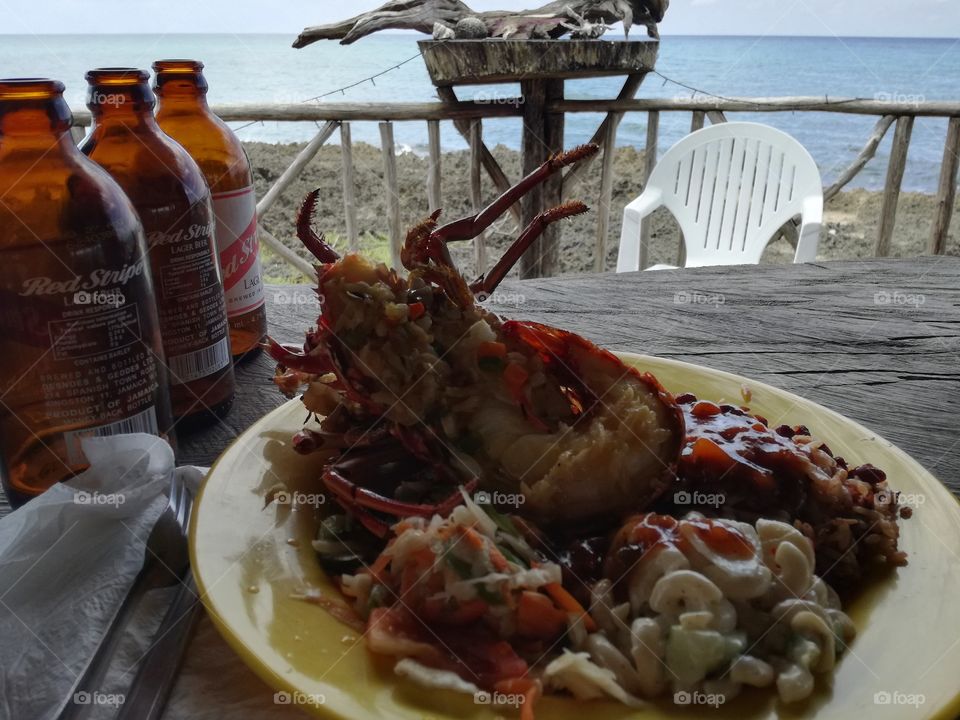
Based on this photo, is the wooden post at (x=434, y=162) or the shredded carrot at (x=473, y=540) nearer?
the shredded carrot at (x=473, y=540)

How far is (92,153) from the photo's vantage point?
47.3 inches

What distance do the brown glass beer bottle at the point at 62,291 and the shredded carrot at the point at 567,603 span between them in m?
0.60

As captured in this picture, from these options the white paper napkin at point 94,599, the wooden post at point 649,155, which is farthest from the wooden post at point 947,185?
the white paper napkin at point 94,599

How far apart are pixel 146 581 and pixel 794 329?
148 centimetres

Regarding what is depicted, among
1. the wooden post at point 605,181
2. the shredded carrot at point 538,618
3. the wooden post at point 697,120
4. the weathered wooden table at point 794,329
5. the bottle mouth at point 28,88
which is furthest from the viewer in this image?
the wooden post at point 697,120

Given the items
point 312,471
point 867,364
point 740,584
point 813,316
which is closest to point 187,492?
point 312,471

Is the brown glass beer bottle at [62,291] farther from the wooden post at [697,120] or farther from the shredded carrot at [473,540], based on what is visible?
the wooden post at [697,120]

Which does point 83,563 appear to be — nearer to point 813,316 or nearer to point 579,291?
point 579,291

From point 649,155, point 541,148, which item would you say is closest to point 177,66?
point 541,148

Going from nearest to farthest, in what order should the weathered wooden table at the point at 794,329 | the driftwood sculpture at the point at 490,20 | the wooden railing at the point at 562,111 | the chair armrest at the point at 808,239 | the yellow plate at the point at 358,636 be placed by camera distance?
the yellow plate at the point at 358,636 < the weathered wooden table at the point at 794,329 < the chair armrest at the point at 808,239 < the driftwood sculpture at the point at 490,20 < the wooden railing at the point at 562,111

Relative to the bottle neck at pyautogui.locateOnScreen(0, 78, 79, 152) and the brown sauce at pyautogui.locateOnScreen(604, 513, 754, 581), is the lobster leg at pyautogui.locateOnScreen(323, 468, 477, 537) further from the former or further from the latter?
the bottle neck at pyautogui.locateOnScreen(0, 78, 79, 152)

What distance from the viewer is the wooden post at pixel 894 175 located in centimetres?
409

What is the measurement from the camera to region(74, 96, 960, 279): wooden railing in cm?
383

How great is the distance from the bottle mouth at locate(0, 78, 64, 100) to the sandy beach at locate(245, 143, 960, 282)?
6.85m
